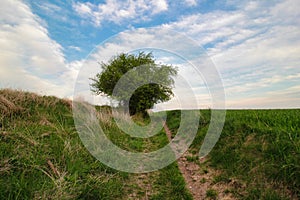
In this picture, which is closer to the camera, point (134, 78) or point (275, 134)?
point (275, 134)

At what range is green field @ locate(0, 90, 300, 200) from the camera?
13.1ft

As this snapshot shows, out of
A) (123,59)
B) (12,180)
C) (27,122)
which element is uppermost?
(123,59)

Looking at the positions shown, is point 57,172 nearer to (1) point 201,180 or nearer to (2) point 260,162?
(1) point 201,180

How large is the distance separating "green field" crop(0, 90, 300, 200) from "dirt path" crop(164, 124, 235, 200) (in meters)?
0.10

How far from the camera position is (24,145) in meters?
5.25

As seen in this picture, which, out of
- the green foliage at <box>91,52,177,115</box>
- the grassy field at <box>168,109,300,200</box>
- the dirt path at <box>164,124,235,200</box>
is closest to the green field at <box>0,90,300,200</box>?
the grassy field at <box>168,109,300,200</box>

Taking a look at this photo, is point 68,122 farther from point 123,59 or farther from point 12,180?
point 123,59

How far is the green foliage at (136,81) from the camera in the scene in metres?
25.5

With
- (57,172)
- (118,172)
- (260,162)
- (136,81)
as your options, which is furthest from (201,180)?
(136,81)

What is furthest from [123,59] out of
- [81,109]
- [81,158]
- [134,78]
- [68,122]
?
[81,158]

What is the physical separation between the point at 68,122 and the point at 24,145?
3.36 meters

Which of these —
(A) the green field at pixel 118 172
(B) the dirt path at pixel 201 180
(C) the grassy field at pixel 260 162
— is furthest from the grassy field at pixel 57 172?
(C) the grassy field at pixel 260 162

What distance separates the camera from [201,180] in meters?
5.59

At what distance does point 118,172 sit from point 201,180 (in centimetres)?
230
